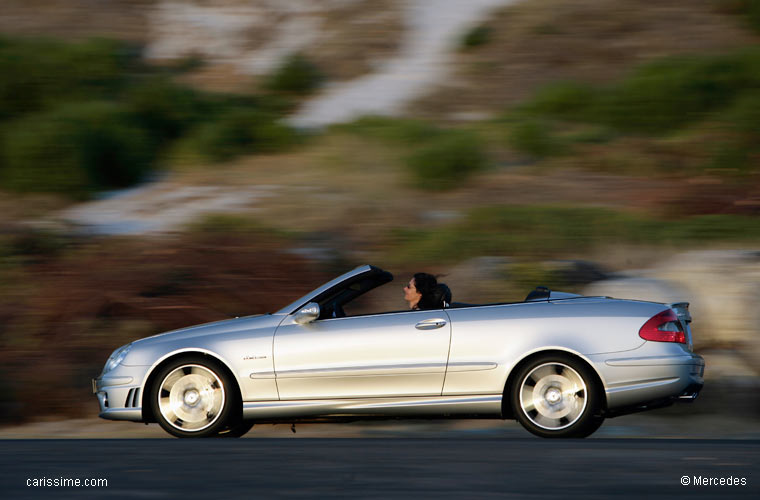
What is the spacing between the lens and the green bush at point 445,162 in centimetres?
1895

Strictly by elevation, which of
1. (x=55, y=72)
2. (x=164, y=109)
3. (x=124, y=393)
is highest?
(x=55, y=72)

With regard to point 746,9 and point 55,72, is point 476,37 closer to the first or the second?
point 746,9

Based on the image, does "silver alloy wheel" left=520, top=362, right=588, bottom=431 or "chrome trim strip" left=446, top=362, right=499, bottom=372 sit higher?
"chrome trim strip" left=446, top=362, right=499, bottom=372

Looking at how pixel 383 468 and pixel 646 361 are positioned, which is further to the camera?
pixel 646 361

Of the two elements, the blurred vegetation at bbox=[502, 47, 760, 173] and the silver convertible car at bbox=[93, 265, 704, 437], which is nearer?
the silver convertible car at bbox=[93, 265, 704, 437]

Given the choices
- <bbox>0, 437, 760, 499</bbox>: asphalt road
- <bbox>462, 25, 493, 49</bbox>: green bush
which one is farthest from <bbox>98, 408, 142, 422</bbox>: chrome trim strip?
<bbox>462, 25, 493, 49</bbox>: green bush

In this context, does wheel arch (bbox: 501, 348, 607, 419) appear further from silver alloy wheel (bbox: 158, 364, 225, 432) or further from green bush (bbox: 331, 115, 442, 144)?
green bush (bbox: 331, 115, 442, 144)

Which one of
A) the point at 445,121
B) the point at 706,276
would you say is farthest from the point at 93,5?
the point at 706,276

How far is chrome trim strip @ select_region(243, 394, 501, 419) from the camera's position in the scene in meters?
7.76

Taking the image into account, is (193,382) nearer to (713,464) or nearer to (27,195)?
(713,464)

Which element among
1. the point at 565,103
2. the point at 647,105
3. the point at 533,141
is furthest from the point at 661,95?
the point at 533,141

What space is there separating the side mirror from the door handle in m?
0.72

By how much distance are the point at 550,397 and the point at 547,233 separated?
7355 millimetres

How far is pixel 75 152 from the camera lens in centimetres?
1986
